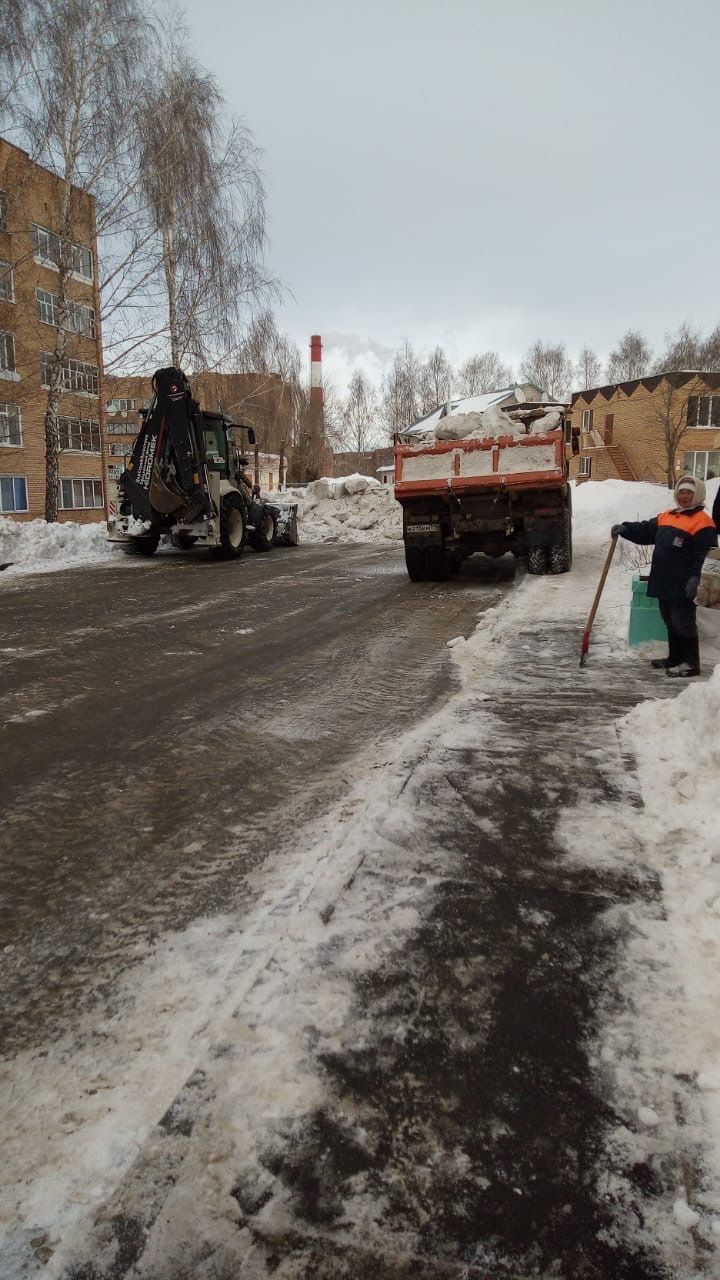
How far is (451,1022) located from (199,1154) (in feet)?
2.31

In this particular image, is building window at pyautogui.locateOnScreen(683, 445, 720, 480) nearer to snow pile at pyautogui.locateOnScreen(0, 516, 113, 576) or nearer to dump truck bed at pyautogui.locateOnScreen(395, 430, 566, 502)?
snow pile at pyautogui.locateOnScreen(0, 516, 113, 576)

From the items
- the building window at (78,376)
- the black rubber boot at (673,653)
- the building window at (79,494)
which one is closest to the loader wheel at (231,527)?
the building window at (78,376)

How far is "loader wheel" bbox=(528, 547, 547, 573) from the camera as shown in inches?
395

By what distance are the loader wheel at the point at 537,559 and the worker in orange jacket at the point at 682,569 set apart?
457 centimetres

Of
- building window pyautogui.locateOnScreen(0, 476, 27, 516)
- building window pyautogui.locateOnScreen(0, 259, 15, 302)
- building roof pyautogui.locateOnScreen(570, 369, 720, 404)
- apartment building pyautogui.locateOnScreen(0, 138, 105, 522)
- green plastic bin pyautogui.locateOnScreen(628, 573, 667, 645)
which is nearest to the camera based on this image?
green plastic bin pyautogui.locateOnScreen(628, 573, 667, 645)

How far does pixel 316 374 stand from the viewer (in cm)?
5462

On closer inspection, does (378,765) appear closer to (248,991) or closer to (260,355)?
(248,991)

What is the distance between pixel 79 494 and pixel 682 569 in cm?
2956

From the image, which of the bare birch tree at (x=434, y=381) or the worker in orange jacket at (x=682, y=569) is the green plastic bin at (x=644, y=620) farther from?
the bare birch tree at (x=434, y=381)

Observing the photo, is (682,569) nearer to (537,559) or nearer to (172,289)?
(537,559)

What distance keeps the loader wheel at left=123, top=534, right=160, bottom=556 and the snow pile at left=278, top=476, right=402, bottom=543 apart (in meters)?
5.90

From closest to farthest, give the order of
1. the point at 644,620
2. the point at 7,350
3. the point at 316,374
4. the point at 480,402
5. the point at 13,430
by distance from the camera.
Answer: the point at 644,620 < the point at 480,402 < the point at 7,350 < the point at 13,430 < the point at 316,374

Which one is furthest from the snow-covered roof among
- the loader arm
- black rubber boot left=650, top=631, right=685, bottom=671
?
black rubber boot left=650, top=631, right=685, bottom=671

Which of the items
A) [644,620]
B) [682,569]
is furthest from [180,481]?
[682,569]
